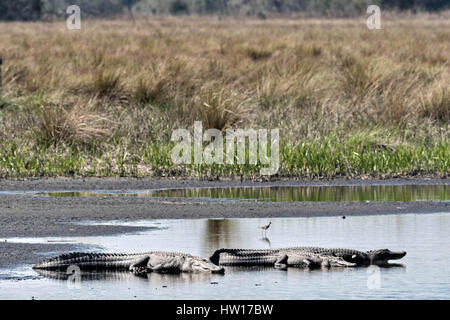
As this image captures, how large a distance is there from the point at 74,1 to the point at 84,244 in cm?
8870

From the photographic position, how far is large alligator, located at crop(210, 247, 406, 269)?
9.81 metres

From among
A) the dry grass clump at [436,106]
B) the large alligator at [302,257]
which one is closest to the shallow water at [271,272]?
the large alligator at [302,257]

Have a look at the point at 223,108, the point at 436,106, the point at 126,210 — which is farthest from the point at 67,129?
the point at 436,106

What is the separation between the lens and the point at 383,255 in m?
9.85

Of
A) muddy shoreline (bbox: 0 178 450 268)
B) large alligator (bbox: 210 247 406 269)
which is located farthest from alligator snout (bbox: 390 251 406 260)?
muddy shoreline (bbox: 0 178 450 268)

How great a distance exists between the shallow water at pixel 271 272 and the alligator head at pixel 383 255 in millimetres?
102

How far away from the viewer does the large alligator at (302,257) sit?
386 inches

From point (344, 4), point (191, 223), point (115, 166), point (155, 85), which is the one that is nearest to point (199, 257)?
point (191, 223)

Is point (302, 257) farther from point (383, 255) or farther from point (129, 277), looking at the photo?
point (129, 277)

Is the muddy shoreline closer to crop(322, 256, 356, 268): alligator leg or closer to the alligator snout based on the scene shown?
crop(322, 256, 356, 268): alligator leg

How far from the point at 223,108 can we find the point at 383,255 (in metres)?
10.1

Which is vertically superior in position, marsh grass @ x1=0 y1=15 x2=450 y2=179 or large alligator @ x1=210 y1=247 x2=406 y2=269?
marsh grass @ x1=0 y1=15 x2=450 y2=179
